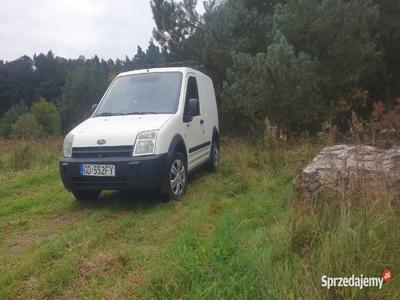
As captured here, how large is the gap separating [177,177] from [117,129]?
118cm

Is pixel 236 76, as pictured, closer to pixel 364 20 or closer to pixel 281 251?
pixel 364 20

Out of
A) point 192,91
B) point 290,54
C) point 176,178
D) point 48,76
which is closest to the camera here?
point 176,178

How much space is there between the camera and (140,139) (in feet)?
17.1

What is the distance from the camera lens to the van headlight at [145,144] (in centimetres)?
519

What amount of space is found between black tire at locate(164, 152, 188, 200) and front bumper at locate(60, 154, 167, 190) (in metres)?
0.20

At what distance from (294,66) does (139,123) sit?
4.79 m

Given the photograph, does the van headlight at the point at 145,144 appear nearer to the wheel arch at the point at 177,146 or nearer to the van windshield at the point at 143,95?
the wheel arch at the point at 177,146

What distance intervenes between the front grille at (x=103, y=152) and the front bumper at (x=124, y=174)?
0.07 meters

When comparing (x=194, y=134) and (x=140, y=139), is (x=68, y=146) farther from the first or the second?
(x=194, y=134)

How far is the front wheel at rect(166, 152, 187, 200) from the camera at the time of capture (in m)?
5.57

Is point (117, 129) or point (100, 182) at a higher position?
point (117, 129)

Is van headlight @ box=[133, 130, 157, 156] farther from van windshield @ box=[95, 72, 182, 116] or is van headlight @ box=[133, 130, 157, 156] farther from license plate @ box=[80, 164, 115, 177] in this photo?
van windshield @ box=[95, 72, 182, 116]

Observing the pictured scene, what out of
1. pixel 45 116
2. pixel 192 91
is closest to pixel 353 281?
pixel 192 91

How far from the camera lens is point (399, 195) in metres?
3.73
